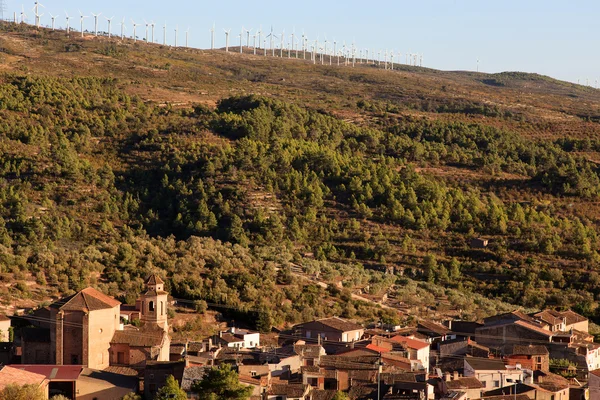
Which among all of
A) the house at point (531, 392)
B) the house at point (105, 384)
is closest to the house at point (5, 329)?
the house at point (105, 384)

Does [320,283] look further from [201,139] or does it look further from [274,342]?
[201,139]

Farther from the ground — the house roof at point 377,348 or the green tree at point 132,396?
the green tree at point 132,396

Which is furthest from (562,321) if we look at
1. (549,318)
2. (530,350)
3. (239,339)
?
(239,339)

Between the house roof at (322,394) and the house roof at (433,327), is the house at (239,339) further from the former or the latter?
the house roof at (322,394)

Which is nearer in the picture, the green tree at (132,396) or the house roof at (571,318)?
the green tree at (132,396)

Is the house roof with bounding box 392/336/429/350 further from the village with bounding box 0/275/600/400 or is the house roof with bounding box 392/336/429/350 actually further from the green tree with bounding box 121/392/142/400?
the green tree with bounding box 121/392/142/400

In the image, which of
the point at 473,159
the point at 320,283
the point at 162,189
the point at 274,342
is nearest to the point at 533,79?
the point at 473,159

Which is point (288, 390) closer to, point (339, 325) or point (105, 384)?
point (105, 384)
